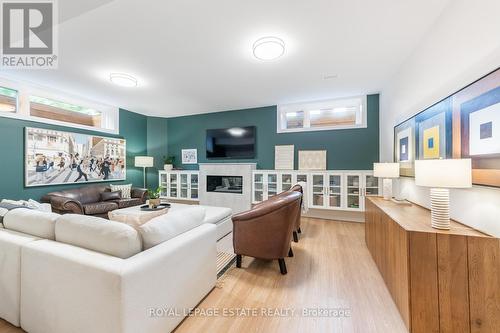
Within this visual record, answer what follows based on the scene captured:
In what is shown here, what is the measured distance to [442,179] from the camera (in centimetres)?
132

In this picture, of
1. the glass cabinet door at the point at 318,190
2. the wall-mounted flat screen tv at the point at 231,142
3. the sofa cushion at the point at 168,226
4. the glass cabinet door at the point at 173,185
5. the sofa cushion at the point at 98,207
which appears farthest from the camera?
the glass cabinet door at the point at 173,185

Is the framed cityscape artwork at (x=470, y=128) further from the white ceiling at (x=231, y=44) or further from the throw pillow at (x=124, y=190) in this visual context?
the throw pillow at (x=124, y=190)

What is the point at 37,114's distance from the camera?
3723 millimetres

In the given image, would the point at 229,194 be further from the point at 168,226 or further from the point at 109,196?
the point at 168,226

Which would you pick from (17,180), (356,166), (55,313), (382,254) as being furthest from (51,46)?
(356,166)

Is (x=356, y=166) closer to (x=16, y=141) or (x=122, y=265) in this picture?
(x=122, y=265)

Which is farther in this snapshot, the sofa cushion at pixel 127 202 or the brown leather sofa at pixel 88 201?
the sofa cushion at pixel 127 202

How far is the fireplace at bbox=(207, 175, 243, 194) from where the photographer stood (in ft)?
16.6

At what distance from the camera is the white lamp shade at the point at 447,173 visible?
1.26 meters

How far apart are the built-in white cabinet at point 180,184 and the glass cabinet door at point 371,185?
13.3ft

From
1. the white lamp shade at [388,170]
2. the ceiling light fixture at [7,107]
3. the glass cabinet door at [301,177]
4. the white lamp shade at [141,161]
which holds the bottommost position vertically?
the glass cabinet door at [301,177]

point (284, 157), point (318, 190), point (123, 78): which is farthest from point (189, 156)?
point (318, 190)

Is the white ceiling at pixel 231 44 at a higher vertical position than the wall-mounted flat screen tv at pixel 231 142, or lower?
higher
